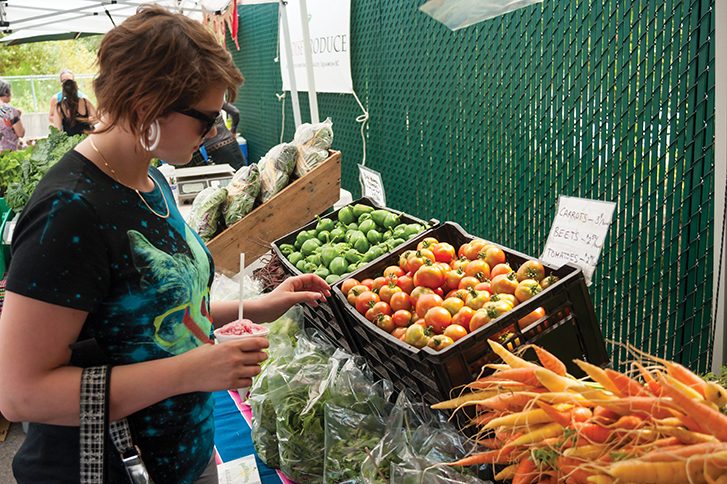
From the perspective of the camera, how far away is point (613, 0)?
90.1 inches

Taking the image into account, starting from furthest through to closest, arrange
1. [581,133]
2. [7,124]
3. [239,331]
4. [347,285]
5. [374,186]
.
→ [7,124]
[374,186]
[581,133]
[347,285]
[239,331]

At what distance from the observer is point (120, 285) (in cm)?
101

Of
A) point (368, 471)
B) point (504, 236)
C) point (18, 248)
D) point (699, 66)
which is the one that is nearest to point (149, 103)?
point (18, 248)

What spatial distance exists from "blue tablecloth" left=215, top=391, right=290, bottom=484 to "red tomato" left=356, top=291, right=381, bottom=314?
0.71m

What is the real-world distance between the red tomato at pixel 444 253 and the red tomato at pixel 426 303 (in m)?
0.31

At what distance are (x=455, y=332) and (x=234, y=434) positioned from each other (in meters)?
1.17

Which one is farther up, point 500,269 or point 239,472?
point 500,269

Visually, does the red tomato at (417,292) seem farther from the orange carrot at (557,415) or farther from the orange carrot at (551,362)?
the orange carrot at (557,415)

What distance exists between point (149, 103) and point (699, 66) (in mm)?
2058

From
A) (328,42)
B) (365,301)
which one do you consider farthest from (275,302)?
(328,42)

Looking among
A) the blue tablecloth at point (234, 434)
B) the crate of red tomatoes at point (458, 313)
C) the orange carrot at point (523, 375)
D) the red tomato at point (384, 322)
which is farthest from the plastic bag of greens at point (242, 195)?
the orange carrot at point (523, 375)

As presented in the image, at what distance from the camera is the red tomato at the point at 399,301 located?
1.68 m

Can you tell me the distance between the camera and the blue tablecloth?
187 centimetres

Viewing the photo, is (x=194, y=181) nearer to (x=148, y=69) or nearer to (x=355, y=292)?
(x=355, y=292)
